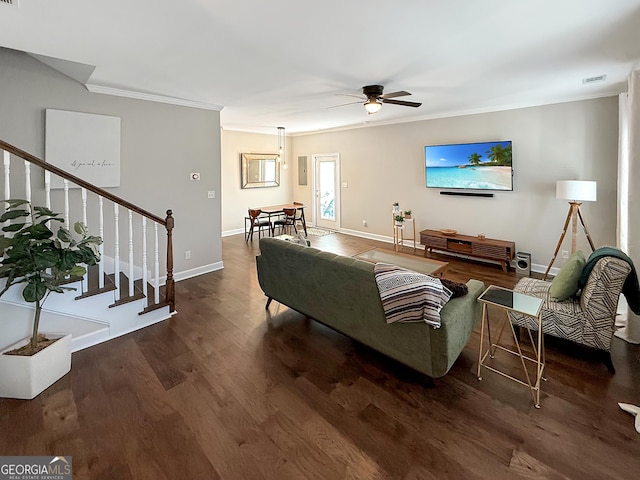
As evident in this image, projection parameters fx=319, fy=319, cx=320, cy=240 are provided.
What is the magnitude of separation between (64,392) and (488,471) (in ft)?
9.40

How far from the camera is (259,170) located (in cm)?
830

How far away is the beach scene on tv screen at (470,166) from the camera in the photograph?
17.0 ft

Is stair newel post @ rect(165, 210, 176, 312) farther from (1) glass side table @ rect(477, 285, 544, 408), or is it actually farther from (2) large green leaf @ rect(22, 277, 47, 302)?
(1) glass side table @ rect(477, 285, 544, 408)

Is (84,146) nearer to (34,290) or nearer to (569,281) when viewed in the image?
(34,290)

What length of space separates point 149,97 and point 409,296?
4.11 m

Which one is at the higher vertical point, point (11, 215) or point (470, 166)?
point (470, 166)

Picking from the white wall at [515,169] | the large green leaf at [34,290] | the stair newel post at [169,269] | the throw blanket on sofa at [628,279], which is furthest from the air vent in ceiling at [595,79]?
the large green leaf at [34,290]

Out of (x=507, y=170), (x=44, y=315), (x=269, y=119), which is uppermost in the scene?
(x=269, y=119)

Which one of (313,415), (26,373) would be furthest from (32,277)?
(313,415)

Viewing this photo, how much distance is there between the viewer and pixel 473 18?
2.19 metres

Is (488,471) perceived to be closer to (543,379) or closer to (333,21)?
(543,379)

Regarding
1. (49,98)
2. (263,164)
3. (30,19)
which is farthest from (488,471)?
(263,164)

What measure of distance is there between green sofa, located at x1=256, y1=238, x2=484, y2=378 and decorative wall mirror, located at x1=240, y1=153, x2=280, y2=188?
5.08 meters

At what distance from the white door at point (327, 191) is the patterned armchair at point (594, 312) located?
18.9 feet
